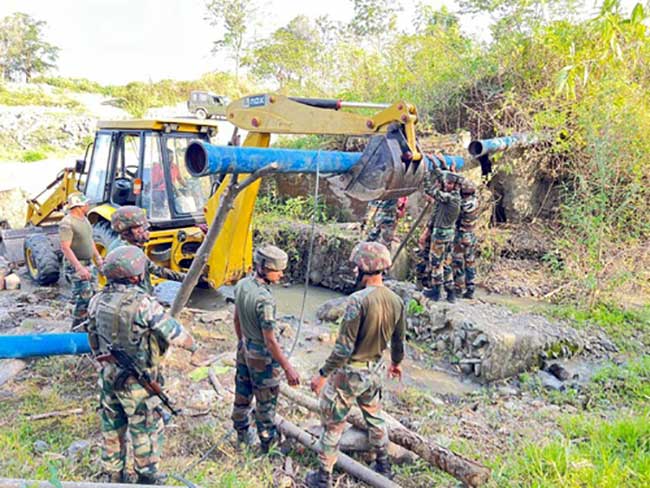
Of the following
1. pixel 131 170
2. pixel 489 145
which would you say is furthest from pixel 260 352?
pixel 489 145

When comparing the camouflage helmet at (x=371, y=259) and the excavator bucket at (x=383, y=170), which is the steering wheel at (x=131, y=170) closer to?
the excavator bucket at (x=383, y=170)

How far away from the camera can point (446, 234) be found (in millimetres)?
6316

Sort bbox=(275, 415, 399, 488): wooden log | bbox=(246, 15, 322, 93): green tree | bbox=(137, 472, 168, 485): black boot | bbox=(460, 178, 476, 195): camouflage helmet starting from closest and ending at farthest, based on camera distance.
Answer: bbox=(137, 472, 168, 485): black boot → bbox=(275, 415, 399, 488): wooden log → bbox=(460, 178, 476, 195): camouflage helmet → bbox=(246, 15, 322, 93): green tree

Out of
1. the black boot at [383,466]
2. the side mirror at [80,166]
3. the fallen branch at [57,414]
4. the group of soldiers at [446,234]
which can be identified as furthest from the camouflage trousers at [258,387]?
the side mirror at [80,166]

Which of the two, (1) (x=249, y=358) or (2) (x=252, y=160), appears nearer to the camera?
(2) (x=252, y=160)

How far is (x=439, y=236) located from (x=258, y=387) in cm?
366

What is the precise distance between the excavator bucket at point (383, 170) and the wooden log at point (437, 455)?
1.68 meters

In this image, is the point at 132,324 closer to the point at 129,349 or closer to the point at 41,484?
the point at 129,349

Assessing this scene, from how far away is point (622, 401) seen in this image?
15.1ft

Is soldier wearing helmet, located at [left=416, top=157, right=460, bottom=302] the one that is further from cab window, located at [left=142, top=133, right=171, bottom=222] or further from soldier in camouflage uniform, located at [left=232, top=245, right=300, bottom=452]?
cab window, located at [left=142, top=133, right=171, bottom=222]

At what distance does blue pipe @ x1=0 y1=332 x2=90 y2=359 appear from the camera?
157 inches

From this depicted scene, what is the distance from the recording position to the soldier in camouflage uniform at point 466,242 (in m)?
6.37

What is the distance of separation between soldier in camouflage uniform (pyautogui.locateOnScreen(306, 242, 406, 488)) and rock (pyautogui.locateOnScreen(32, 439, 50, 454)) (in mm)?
1884

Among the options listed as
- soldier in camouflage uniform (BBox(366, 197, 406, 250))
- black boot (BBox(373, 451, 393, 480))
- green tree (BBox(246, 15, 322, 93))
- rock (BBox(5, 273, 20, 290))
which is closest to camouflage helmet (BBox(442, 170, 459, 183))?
soldier in camouflage uniform (BBox(366, 197, 406, 250))
